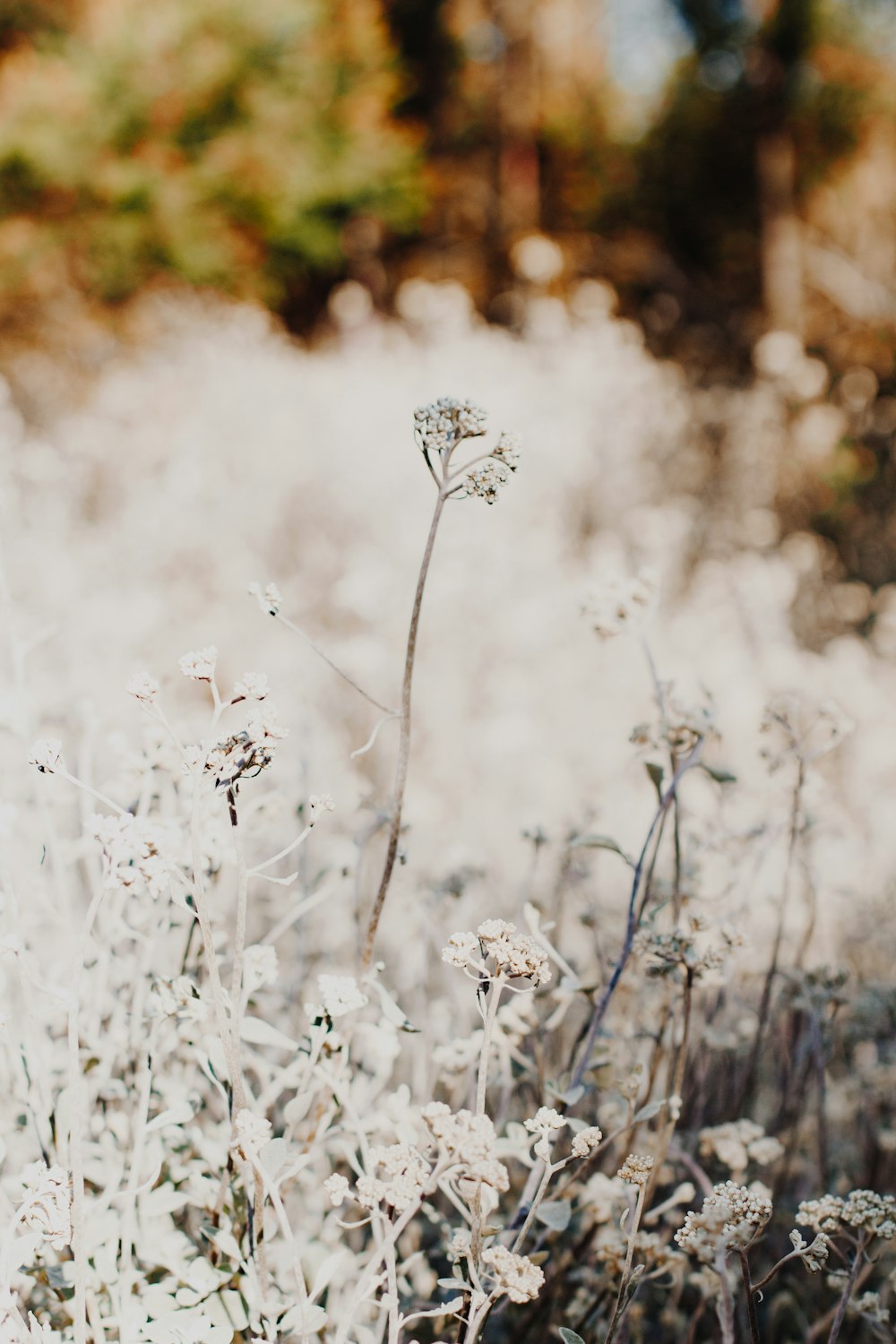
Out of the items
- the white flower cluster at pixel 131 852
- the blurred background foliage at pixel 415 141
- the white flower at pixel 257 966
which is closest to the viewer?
the white flower cluster at pixel 131 852

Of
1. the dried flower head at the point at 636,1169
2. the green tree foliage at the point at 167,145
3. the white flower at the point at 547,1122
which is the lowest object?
the dried flower head at the point at 636,1169

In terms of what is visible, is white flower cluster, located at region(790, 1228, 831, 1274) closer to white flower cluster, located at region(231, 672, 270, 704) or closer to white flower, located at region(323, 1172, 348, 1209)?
white flower, located at region(323, 1172, 348, 1209)

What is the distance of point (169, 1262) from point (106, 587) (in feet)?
8.29

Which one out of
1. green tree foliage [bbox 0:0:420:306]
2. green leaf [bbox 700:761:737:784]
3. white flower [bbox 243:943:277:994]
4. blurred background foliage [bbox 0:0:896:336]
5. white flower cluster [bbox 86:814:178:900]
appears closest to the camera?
white flower cluster [bbox 86:814:178:900]

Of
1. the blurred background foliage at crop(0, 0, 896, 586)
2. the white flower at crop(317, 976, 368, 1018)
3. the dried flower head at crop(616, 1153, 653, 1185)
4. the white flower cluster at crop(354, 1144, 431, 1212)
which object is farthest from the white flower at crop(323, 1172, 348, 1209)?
the blurred background foliage at crop(0, 0, 896, 586)

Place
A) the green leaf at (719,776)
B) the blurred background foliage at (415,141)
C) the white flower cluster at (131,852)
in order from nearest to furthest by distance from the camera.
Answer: the white flower cluster at (131,852)
the green leaf at (719,776)
the blurred background foliage at (415,141)

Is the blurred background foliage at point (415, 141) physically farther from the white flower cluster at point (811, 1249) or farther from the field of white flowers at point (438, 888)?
the white flower cluster at point (811, 1249)

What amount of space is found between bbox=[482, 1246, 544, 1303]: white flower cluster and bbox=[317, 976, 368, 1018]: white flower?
0.69ft

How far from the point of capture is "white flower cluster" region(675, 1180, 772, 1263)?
77 cm

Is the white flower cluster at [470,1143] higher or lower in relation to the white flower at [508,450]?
lower

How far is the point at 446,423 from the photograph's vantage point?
0.86m

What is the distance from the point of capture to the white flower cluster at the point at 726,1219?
0.77 meters

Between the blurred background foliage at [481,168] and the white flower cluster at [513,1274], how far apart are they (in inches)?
202

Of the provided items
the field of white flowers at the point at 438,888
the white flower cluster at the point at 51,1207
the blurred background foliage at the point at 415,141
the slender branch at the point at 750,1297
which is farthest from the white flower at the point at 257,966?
the blurred background foliage at the point at 415,141
